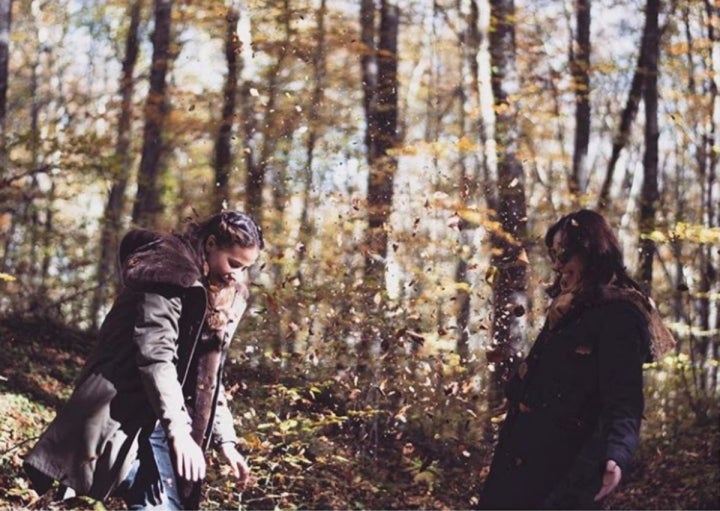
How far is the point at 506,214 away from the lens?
30.1 ft

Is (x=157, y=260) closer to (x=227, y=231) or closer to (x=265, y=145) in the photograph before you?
(x=227, y=231)

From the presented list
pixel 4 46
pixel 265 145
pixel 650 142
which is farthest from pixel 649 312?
pixel 650 142

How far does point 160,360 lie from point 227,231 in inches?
27.1

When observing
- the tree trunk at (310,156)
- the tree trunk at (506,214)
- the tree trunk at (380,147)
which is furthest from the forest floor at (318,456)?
the tree trunk at (506,214)

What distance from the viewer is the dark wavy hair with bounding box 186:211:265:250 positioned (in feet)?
12.4

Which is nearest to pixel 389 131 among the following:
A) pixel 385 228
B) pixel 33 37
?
pixel 385 228

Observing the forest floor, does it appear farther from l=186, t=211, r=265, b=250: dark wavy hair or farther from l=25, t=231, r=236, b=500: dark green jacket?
l=186, t=211, r=265, b=250: dark wavy hair

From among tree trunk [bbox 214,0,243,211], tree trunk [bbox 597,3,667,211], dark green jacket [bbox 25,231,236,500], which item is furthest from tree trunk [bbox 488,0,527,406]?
dark green jacket [bbox 25,231,236,500]

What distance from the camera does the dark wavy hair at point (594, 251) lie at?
11.2 ft

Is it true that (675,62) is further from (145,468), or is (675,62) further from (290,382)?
(145,468)

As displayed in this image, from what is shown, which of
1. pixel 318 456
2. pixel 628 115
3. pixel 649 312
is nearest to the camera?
pixel 649 312

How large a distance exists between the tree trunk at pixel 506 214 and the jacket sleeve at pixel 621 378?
16.6ft

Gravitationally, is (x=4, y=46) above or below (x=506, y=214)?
above

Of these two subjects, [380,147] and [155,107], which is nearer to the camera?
[380,147]
